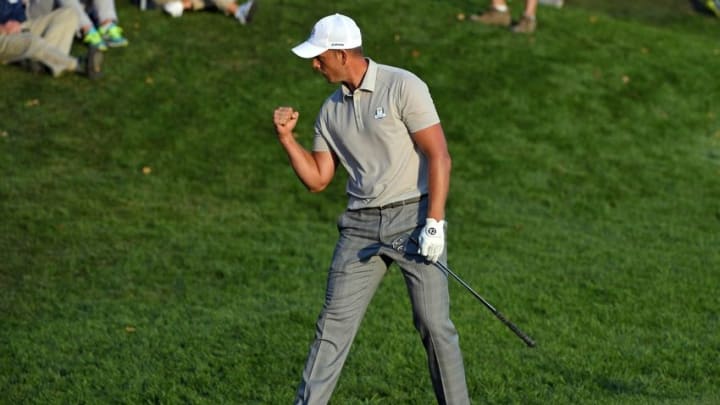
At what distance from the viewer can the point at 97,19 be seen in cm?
1502

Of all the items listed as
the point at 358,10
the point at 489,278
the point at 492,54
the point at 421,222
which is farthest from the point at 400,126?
the point at 358,10

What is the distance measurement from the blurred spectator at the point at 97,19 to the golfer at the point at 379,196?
921cm

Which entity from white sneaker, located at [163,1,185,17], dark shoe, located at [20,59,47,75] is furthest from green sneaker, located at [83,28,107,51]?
white sneaker, located at [163,1,185,17]

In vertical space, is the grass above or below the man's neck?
below

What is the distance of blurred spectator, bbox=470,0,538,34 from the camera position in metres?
16.5

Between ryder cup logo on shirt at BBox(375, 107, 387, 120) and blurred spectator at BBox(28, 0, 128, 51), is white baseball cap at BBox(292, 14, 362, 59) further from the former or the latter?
blurred spectator at BBox(28, 0, 128, 51)

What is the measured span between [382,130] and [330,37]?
0.53 m

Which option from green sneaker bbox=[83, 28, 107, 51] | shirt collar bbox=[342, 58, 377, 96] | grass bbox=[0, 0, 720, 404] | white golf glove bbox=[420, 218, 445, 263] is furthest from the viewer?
green sneaker bbox=[83, 28, 107, 51]

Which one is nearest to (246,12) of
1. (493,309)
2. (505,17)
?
(505,17)

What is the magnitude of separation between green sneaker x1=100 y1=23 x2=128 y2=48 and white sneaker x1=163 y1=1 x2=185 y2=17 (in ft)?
3.91

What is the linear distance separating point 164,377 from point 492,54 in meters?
9.47

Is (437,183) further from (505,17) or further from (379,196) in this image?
(505,17)

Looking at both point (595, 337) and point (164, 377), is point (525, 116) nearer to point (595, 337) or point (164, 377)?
point (595, 337)

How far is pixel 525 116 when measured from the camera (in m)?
14.5
